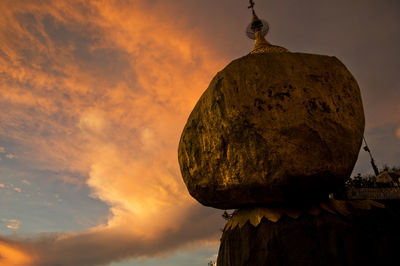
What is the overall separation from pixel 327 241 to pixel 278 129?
4.95 ft

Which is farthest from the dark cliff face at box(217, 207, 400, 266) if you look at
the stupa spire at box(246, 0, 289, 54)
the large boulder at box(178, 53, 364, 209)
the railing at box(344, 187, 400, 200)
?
the stupa spire at box(246, 0, 289, 54)

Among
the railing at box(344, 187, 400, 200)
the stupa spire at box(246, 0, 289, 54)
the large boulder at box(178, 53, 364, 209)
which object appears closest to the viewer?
the large boulder at box(178, 53, 364, 209)

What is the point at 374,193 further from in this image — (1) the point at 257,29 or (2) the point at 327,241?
(1) the point at 257,29

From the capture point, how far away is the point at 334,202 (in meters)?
3.53

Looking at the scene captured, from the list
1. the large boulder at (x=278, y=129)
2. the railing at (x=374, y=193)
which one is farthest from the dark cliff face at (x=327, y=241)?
the railing at (x=374, y=193)

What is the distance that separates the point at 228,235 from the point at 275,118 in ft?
6.33

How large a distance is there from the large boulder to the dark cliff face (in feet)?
1.28

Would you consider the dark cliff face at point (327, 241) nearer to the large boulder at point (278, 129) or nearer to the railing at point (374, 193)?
the large boulder at point (278, 129)

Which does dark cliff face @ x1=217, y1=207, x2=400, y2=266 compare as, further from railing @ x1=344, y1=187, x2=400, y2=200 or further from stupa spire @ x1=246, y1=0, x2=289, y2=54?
stupa spire @ x1=246, y1=0, x2=289, y2=54

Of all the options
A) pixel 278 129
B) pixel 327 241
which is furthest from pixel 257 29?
pixel 327 241

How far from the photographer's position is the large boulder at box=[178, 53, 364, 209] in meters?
3.26

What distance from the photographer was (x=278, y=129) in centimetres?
332

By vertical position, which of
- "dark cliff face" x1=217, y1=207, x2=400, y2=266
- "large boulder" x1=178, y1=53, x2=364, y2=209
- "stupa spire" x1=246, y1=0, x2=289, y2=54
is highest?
"stupa spire" x1=246, y1=0, x2=289, y2=54

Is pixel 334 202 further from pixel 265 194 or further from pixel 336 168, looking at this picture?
pixel 265 194
